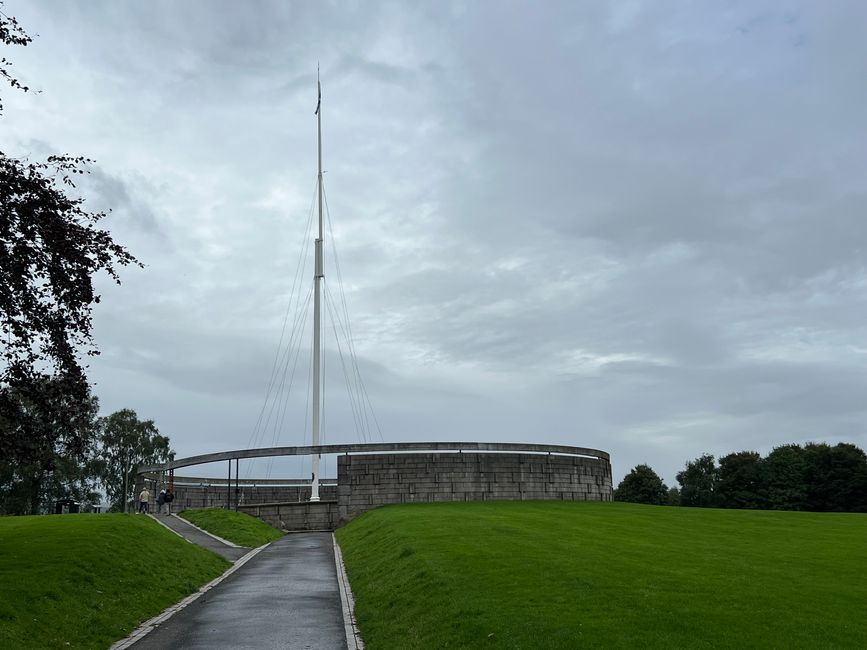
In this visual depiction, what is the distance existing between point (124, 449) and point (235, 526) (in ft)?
160

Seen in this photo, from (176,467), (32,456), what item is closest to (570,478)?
(176,467)

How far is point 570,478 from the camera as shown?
48.8m

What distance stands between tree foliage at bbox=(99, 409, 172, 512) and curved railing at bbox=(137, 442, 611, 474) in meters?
32.7

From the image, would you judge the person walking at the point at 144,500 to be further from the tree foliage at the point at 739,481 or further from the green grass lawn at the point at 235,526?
the tree foliage at the point at 739,481

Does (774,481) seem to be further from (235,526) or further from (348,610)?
(348,610)

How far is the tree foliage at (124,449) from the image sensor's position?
8238 cm

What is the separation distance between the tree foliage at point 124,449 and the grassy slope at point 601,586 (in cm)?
5855

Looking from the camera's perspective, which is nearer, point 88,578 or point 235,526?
point 88,578

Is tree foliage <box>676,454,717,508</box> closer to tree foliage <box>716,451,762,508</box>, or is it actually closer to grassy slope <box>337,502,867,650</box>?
tree foliage <box>716,451,762,508</box>

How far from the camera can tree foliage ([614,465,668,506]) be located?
92.9 meters

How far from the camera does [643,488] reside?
3659 inches

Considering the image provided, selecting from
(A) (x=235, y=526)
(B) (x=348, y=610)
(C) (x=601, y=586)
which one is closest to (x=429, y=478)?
(A) (x=235, y=526)

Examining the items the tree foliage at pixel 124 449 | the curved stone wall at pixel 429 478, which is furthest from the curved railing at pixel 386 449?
the tree foliage at pixel 124 449

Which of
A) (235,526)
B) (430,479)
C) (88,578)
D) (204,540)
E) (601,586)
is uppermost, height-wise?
(430,479)
